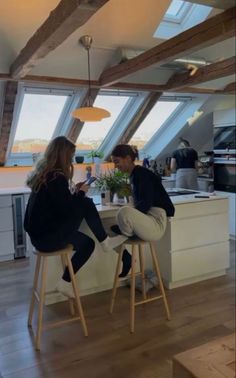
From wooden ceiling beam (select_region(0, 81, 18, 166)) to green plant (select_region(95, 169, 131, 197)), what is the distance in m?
1.76

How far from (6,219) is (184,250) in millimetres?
2375

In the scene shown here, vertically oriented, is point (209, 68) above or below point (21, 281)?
above

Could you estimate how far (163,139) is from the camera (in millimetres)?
6609

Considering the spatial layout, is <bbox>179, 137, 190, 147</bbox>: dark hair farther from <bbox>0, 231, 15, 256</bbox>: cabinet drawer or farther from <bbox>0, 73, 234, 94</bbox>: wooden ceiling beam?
<bbox>0, 231, 15, 256</bbox>: cabinet drawer

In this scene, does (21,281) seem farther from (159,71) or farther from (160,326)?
(159,71)

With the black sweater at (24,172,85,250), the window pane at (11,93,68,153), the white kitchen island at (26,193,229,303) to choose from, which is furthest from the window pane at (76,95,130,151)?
the black sweater at (24,172,85,250)

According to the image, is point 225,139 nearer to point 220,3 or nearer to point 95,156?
point 95,156

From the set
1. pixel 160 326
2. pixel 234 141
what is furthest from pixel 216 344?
pixel 234 141

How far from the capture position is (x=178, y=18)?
160 inches

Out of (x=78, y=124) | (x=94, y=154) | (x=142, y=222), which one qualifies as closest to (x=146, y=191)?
(x=142, y=222)

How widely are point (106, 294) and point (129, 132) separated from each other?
3.22 meters

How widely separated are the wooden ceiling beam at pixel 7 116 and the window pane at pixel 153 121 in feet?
7.52

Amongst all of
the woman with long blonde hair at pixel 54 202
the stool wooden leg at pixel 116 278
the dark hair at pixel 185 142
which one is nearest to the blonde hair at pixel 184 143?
the dark hair at pixel 185 142

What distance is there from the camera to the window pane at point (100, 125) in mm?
5473
